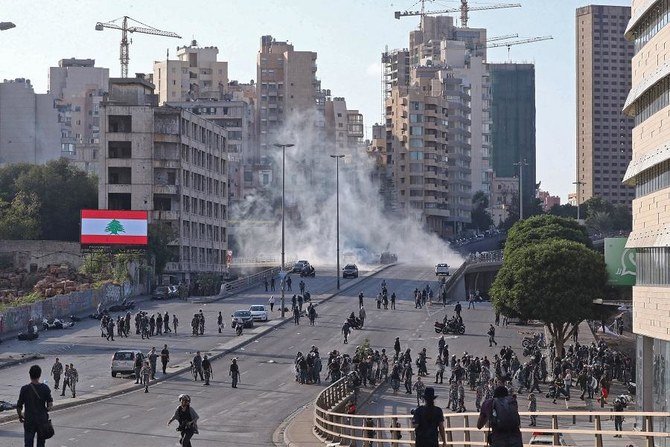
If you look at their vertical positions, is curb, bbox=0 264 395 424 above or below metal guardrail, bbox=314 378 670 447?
below

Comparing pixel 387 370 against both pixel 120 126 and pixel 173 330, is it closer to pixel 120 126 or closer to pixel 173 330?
pixel 173 330

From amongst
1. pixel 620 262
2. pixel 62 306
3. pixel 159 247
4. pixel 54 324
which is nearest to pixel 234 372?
pixel 620 262

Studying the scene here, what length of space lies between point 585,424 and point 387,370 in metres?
13.4

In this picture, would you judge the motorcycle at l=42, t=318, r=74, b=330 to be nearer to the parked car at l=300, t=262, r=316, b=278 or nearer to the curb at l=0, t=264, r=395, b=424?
the curb at l=0, t=264, r=395, b=424

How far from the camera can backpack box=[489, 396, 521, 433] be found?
56.2 feet

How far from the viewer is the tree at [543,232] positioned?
107000mm

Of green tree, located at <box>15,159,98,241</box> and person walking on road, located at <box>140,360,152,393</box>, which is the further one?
green tree, located at <box>15,159,98,241</box>

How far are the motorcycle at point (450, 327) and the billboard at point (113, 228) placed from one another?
103ft

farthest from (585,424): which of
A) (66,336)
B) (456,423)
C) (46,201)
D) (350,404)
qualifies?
(46,201)

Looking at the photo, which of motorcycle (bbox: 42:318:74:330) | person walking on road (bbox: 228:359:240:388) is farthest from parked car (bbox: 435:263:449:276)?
person walking on road (bbox: 228:359:240:388)

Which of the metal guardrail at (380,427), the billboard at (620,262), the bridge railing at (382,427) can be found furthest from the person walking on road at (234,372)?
the billboard at (620,262)

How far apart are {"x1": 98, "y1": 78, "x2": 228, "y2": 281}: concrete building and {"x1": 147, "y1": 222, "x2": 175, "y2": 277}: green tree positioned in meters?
4.83

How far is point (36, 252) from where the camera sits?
112m

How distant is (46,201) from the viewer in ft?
424
